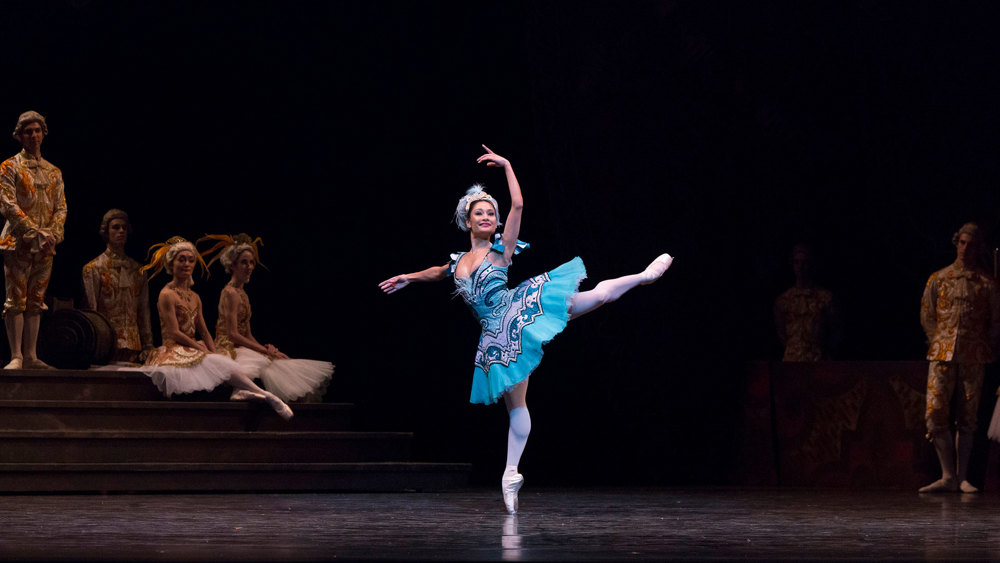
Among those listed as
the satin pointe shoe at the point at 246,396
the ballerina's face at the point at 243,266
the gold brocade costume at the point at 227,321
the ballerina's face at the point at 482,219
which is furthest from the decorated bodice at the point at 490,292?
the ballerina's face at the point at 243,266

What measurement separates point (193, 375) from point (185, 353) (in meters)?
0.18

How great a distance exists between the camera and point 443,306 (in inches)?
360

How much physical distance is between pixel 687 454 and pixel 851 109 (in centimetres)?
255

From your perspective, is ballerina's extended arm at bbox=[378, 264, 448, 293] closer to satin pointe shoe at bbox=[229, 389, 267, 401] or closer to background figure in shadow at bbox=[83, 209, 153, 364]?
satin pointe shoe at bbox=[229, 389, 267, 401]

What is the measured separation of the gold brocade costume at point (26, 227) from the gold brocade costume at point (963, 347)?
17.3 ft

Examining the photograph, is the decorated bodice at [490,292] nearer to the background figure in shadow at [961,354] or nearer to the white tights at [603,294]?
the white tights at [603,294]

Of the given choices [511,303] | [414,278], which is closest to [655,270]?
[511,303]

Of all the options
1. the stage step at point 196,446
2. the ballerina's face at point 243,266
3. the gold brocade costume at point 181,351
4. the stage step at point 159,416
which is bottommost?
the stage step at point 196,446

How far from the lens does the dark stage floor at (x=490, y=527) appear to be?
3477 millimetres

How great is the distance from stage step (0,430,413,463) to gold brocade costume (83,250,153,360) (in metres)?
1.27

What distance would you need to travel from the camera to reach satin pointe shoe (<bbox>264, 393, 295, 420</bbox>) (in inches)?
285

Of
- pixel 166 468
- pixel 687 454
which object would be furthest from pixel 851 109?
pixel 166 468

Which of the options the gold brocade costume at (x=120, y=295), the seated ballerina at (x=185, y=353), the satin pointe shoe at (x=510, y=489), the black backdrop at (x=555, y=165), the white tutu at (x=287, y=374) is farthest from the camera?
the black backdrop at (x=555, y=165)

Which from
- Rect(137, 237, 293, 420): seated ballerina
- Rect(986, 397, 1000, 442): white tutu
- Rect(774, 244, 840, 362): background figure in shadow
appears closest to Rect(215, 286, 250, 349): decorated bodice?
Rect(137, 237, 293, 420): seated ballerina
